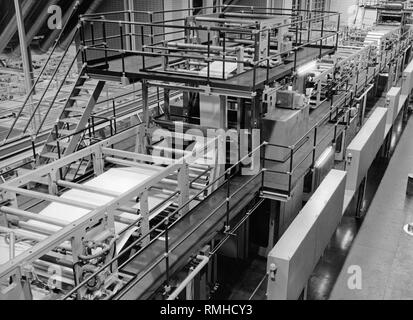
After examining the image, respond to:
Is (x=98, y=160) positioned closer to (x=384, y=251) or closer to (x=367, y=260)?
(x=367, y=260)

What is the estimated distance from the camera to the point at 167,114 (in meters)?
7.25

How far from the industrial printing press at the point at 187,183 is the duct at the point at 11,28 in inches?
128

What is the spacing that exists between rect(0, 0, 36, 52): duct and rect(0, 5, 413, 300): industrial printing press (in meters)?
3.24

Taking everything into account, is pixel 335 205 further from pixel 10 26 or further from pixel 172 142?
pixel 10 26

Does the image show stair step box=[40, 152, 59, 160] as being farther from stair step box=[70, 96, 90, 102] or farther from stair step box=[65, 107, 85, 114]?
stair step box=[70, 96, 90, 102]

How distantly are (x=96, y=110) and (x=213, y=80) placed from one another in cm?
517

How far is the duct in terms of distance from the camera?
10109 millimetres

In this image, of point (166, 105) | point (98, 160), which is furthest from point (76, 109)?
point (98, 160)

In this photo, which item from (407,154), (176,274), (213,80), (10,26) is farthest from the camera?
(407,154)

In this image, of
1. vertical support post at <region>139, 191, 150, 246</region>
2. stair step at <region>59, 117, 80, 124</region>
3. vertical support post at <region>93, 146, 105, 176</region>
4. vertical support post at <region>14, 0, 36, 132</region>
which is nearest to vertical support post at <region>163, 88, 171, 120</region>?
stair step at <region>59, 117, 80, 124</region>

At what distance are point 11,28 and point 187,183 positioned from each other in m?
7.03

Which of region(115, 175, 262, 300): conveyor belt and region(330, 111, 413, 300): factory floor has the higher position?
region(115, 175, 262, 300): conveyor belt

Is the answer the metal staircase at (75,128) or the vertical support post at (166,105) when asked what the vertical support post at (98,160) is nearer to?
the metal staircase at (75,128)
